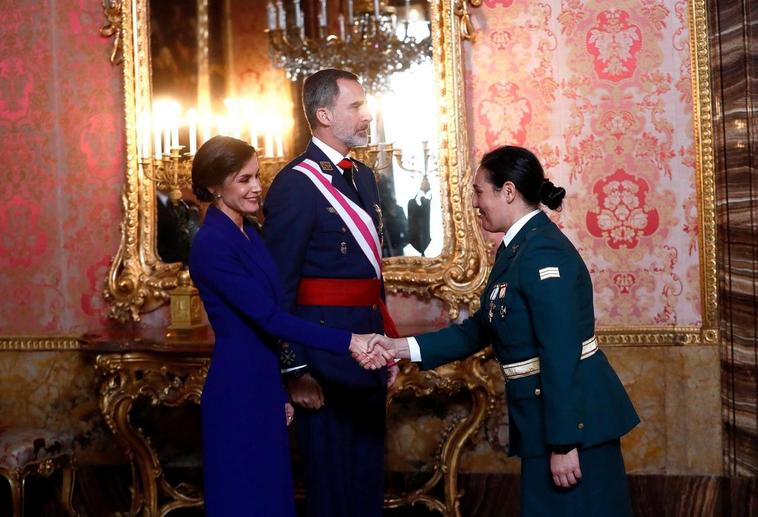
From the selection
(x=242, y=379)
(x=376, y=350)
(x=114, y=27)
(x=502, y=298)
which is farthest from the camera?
(x=114, y=27)

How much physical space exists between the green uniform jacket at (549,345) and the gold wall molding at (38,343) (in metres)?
2.44

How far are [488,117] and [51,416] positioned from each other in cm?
236

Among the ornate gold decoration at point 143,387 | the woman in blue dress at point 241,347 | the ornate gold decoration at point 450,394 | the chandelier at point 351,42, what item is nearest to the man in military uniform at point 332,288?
the woman in blue dress at point 241,347

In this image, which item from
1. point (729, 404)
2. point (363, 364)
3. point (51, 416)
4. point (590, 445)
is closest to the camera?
point (590, 445)

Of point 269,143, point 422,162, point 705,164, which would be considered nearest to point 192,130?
point 269,143

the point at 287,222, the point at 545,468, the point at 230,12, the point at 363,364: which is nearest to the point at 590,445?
the point at 545,468

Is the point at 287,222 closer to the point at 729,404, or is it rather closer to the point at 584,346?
the point at 584,346

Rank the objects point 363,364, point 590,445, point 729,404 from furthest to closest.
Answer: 1. point 729,404
2. point 363,364
3. point 590,445

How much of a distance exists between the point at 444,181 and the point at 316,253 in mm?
1168

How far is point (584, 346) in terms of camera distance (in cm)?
214

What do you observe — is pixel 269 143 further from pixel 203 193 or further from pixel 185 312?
pixel 203 193

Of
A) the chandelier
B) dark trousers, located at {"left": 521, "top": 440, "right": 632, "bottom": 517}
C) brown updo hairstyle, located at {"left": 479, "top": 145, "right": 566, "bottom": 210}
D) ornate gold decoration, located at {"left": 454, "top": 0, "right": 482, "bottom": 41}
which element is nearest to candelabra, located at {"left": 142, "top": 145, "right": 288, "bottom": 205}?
the chandelier

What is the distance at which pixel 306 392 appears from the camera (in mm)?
2578

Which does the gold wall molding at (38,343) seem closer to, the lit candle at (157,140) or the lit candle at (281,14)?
the lit candle at (157,140)
